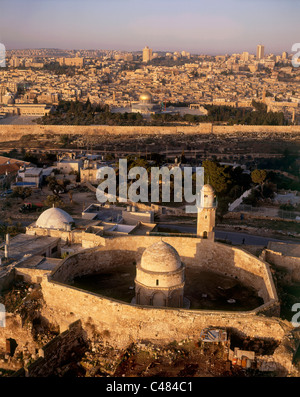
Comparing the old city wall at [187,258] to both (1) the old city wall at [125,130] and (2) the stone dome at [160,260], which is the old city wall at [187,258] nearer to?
(2) the stone dome at [160,260]

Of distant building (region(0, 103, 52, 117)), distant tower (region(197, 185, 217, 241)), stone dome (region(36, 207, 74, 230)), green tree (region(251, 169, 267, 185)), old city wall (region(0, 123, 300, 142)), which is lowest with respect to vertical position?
old city wall (region(0, 123, 300, 142))

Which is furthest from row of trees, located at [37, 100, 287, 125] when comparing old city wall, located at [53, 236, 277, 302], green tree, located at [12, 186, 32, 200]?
old city wall, located at [53, 236, 277, 302]

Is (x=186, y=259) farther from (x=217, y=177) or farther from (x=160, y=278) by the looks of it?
(x=217, y=177)

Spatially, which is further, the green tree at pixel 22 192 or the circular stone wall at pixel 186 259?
the green tree at pixel 22 192

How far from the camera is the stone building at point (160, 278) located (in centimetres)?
921

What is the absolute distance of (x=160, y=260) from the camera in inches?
362

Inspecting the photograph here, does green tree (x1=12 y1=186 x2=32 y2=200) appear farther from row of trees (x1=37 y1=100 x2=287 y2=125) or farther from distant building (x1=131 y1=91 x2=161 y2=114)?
distant building (x1=131 y1=91 x2=161 y2=114)

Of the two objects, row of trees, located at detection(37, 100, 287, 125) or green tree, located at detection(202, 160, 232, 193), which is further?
row of trees, located at detection(37, 100, 287, 125)

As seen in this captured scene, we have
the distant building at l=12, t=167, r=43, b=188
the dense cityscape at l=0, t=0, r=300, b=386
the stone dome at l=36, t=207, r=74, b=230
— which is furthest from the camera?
the distant building at l=12, t=167, r=43, b=188

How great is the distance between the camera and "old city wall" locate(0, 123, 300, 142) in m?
39.8

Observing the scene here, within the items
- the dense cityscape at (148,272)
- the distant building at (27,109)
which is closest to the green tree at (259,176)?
the dense cityscape at (148,272)

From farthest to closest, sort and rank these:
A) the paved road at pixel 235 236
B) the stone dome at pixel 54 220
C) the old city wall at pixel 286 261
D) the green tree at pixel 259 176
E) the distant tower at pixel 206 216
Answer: the green tree at pixel 259 176, the paved road at pixel 235 236, the stone dome at pixel 54 220, the distant tower at pixel 206 216, the old city wall at pixel 286 261

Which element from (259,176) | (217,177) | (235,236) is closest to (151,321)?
(235,236)

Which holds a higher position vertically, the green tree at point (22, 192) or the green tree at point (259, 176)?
the green tree at point (259, 176)
